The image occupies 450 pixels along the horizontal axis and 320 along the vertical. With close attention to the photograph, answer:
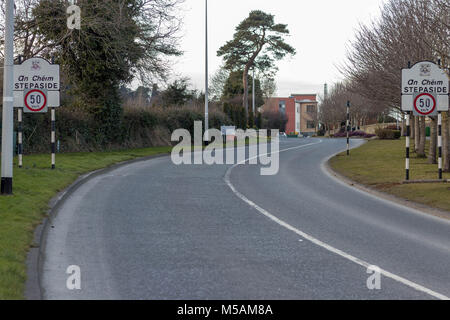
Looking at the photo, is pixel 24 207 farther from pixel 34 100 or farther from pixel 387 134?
pixel 387 134

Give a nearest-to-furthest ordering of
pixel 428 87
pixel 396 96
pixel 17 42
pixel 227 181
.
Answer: pixel 428 87, pixel 227 181, pixel 17 42, pixel 396 96

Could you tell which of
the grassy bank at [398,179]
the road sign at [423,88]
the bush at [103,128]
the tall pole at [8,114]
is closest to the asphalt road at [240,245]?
the grassy bank at [398,179]

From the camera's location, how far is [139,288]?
236 inches

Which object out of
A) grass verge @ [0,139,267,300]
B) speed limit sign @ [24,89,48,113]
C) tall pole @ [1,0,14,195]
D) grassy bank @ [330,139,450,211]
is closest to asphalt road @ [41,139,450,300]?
grass verge @ [0,139,267,300]

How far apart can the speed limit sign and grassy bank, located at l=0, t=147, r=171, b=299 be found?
187 centimetres

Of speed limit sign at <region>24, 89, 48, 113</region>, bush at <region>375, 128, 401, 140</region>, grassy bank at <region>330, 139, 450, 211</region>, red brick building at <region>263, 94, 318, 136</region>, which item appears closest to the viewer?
grassy bank at <region>330, 139, 450, 211</region>

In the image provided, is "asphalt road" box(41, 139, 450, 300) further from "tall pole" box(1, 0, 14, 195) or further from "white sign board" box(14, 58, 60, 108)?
"white sign board" box(14, 58, 60, 108)

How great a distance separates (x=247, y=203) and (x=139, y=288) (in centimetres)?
691

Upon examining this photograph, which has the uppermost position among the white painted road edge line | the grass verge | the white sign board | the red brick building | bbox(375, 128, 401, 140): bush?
the red brick building

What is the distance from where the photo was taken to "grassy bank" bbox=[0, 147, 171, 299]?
19.8 ft

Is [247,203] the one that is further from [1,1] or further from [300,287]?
[1,1]

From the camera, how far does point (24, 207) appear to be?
34.8 ft

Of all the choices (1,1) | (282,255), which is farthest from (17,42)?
(282,255)
